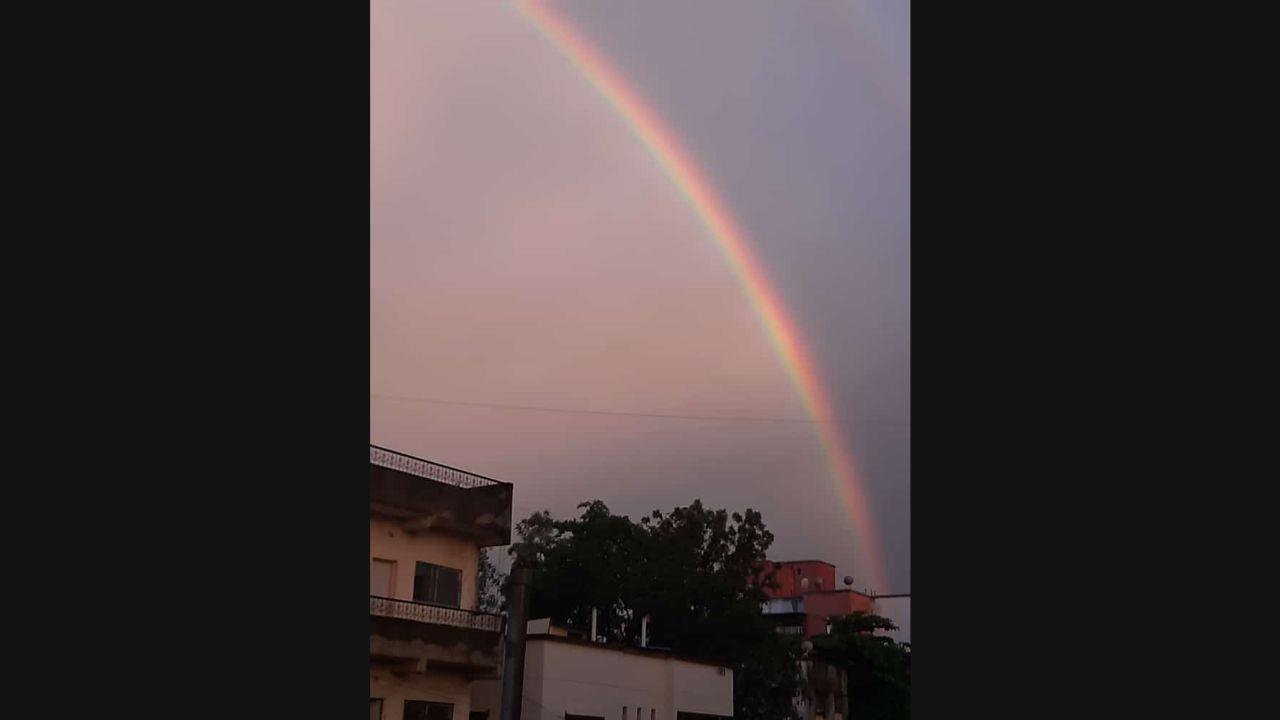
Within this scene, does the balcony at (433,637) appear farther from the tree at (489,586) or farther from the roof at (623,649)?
the tree at (489,586)

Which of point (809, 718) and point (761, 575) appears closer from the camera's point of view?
point (809, 718)

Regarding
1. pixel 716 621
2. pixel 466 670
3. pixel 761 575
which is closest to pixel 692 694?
pixel 716 621

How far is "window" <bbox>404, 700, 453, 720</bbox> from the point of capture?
46.1ft

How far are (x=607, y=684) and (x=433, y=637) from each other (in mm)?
3695

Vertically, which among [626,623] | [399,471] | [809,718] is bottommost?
[809,718]

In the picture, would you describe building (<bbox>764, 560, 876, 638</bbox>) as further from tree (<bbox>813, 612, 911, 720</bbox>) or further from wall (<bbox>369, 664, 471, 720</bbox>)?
wall (<bbox>369, 664, 471, 720</bbox>)

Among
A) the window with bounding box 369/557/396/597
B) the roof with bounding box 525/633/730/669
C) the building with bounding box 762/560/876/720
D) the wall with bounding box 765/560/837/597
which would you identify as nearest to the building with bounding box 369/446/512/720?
the window with bounding box 369/557/396/597

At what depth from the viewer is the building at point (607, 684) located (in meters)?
16.2

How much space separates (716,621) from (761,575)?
16.9 feet

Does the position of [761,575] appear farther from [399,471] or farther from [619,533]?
[399,471]

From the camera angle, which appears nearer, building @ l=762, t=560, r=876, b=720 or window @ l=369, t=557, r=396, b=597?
window @ l=369, t=557, r=396, b=597

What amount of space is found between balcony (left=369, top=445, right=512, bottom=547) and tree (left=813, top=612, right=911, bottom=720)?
1056 cm

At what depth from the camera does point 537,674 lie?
1609cm

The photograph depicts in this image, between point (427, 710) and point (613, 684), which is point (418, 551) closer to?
point (427, 710)
